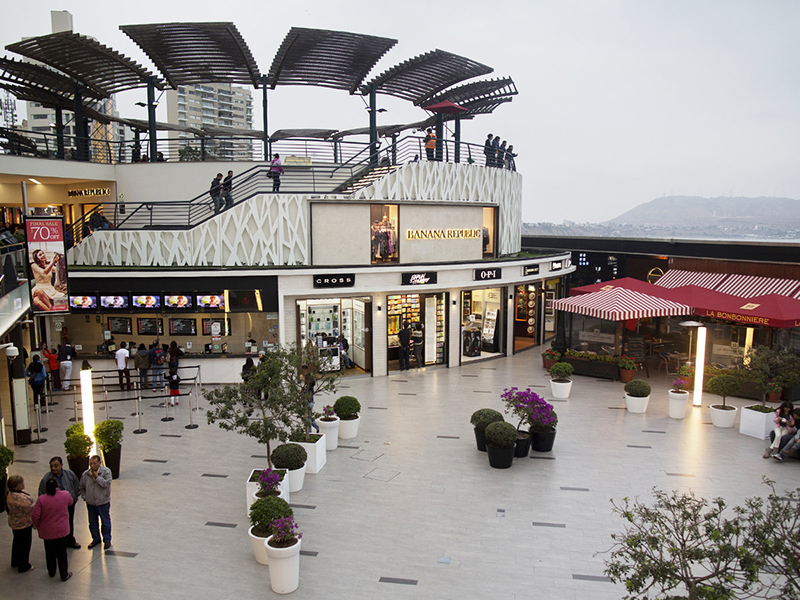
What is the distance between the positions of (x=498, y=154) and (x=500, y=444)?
16489 mm

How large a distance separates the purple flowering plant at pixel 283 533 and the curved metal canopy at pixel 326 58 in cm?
1916

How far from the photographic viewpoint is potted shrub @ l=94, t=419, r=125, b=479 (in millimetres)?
11219

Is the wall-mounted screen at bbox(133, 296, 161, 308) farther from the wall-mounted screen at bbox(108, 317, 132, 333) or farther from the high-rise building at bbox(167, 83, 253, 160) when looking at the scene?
the high-rise building at bbox(167, 83, 253, 160)

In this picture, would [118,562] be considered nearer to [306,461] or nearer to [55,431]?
[306,461]

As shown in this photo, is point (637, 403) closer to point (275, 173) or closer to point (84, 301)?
point (275, 173)

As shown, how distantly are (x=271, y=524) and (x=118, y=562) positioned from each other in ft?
8.42

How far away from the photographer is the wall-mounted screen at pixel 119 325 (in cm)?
1850

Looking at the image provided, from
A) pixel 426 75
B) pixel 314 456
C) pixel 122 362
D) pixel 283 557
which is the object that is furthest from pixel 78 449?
pixel 426 75

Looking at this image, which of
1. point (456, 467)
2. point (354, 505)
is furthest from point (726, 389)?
point (354, 505)

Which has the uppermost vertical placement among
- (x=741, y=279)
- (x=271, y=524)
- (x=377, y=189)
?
(x=377, y=189)

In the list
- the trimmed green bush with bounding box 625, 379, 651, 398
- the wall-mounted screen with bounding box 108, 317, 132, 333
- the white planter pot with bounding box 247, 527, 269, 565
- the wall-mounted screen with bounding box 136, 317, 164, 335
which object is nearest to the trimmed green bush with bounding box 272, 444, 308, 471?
the white planter pot with bounding box 247, 527, 269, 565

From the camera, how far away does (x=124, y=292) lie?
59.2 feet

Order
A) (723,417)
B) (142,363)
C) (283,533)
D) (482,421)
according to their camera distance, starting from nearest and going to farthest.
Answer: (283,533)
(482,421)
(723,417)
(142,363)

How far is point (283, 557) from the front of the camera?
7.61 m
